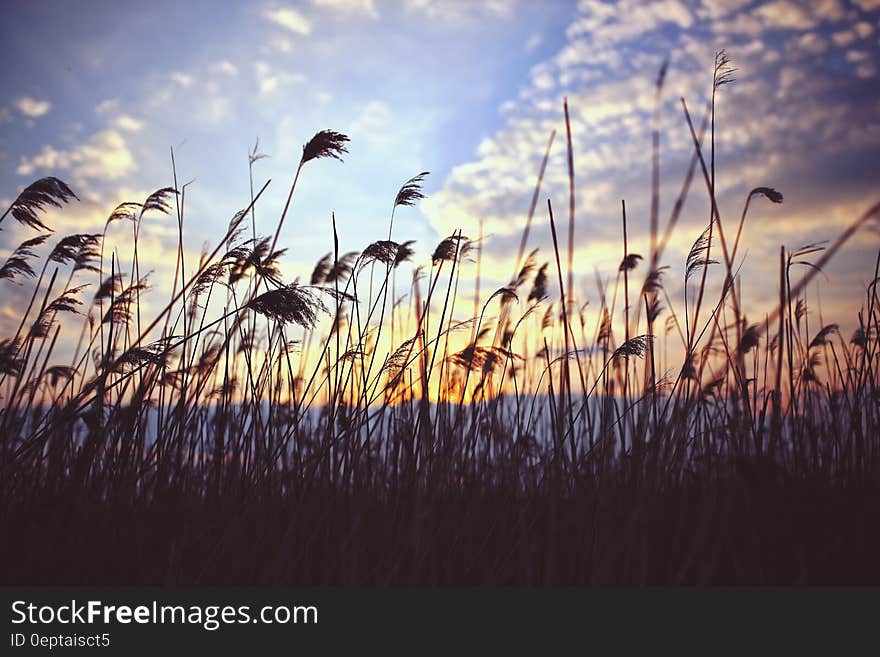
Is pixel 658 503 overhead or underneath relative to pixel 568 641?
overhead

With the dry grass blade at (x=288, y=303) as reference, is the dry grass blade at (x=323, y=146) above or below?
above

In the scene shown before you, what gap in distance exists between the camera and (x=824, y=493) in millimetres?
2477

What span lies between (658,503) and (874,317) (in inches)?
93.8

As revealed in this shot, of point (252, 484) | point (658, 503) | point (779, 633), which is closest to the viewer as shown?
point (779, 633)

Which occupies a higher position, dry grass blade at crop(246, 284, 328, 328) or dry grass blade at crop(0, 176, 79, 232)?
dry grass blade at crop(0, 176, 79, 232)

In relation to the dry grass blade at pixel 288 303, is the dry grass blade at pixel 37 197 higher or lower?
higher

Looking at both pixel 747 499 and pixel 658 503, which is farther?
pixel 658 503

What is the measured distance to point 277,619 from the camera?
172 cm

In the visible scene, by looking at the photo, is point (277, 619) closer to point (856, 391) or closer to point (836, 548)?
point (836, 548)

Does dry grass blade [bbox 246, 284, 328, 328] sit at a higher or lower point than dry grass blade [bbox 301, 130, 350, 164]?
lower

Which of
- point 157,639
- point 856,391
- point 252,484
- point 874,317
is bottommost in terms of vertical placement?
point 157,639

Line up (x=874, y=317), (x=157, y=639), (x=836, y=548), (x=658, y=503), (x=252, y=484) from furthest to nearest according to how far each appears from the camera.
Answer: (x=874, y=317) → (x=252, y=484) → (x=658, y=503) → (x=836, y=548) → (x=157, y=639)

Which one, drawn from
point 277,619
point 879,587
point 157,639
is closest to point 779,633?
point 879,587

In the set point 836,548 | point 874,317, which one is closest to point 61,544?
point 836,548
